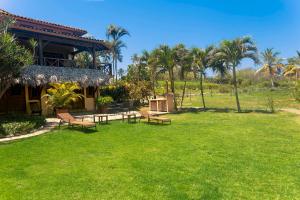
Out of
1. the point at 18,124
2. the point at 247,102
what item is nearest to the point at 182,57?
the point at 247,102

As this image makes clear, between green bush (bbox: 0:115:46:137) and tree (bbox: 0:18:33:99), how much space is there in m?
1.96

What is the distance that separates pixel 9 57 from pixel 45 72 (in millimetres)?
5843

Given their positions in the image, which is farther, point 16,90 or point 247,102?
point 247,102

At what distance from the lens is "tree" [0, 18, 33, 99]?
15305 mm

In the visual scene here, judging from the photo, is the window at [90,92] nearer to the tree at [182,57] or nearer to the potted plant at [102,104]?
the potted plant at [102,104]

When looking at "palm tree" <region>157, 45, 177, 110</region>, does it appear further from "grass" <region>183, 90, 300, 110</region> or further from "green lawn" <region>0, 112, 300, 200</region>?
"green lawn" <region>0, 112, 300, 200</region>

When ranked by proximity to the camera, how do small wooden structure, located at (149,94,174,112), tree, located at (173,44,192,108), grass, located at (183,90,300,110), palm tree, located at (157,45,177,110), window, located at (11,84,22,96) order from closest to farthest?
1. window, located at (11,84,22,96)
2. small wooden structure, located at (149,94,174,112)
3. palm tree, located at (157,45,177,110)
4. tree, located at (173,44,192,108)
5. grass, located at (183,90,300,110)

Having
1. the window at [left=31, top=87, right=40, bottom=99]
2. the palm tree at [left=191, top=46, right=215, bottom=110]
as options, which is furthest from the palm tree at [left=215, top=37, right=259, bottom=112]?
the window at [left=31, top=87, right=40, bottom=99]

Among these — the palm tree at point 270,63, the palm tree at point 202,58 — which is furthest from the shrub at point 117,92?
the palm tree at point 270,63

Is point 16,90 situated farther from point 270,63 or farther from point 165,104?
point 270,63

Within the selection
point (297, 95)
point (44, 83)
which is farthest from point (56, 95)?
point (297, 95)

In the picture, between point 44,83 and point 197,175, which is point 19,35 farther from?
point 197,175

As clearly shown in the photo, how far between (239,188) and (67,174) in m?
4.50

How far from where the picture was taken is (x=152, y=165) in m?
9.21
